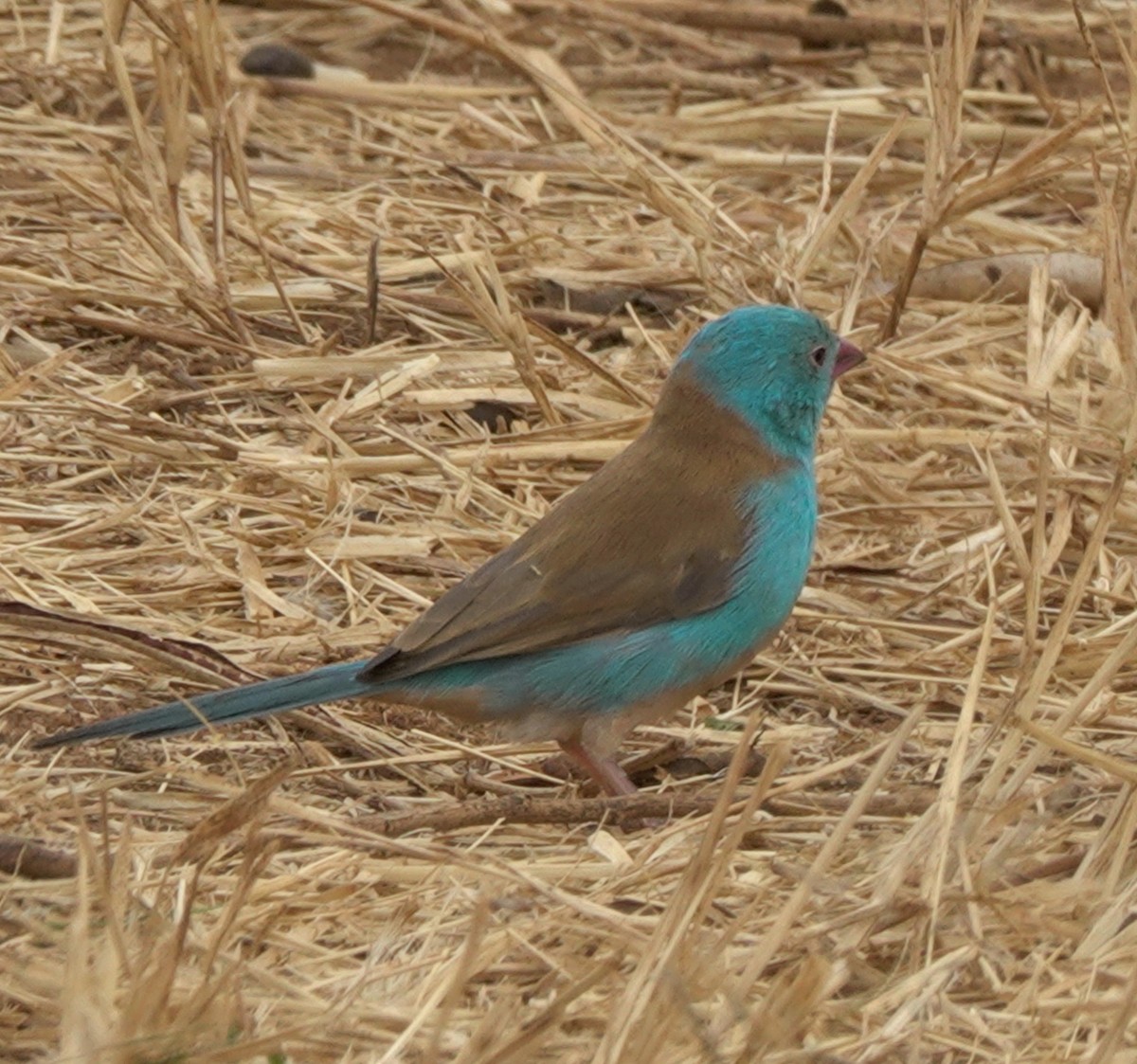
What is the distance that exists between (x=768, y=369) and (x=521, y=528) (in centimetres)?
75

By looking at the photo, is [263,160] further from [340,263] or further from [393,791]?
[393,791]

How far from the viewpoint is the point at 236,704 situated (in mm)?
4199

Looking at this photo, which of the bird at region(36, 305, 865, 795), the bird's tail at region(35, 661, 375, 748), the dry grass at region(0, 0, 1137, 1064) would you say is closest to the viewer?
the dry grass at region(0, 0, 1137, 1064)

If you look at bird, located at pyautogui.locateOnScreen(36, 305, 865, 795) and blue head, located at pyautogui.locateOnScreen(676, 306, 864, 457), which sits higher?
blue head, located at pyautogui.locateOnScreen(676, 306, 864, 457)

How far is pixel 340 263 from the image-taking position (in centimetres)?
629

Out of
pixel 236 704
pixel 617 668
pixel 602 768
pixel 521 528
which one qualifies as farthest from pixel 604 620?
pixel 521 528

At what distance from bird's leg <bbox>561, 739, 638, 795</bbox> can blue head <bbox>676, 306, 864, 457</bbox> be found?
0.75 m

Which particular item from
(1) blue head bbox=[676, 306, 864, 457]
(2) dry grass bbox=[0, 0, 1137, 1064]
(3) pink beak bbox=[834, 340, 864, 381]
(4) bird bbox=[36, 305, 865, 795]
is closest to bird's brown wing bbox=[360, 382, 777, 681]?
(4) bird bbox=[36, 305, 865, 795]

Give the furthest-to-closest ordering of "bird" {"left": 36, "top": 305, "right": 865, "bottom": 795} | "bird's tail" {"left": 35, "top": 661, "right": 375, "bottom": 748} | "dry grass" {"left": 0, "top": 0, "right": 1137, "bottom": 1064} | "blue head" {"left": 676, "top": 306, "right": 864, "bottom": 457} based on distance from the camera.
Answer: "blue head" {"left": 676, "top": 306, "right": 864, "bottom": 457}
"bird" {"left": 36, "top": 305, "right": 865, "bottom": 795}
"bird's tail" {"left": 35, "top": 661, "right": 375, "bottom": 748}
"dry grass" {"left": 0, "top": 0, "right": 1137, "bottom": 1064}

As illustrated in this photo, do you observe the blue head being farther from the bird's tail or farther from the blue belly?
the bird's tail

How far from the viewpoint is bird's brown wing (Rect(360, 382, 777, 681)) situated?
4301 mm

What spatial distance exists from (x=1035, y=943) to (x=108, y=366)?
3.04 metres

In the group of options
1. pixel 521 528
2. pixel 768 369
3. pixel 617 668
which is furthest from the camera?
pixel 521 528

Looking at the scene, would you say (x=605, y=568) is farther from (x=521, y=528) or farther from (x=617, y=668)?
(x=521, y=528)
